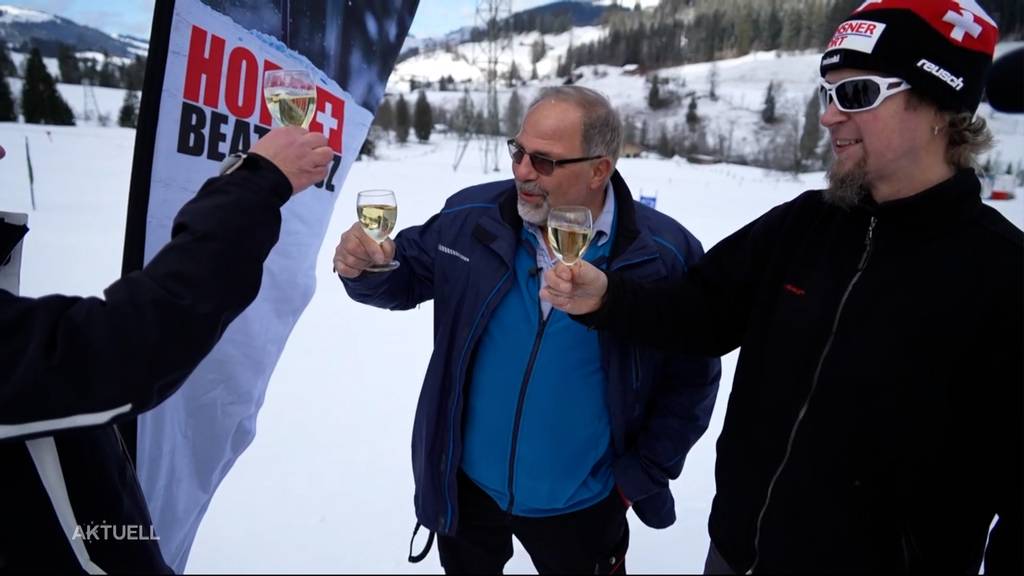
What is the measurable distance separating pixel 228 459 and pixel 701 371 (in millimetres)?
1849

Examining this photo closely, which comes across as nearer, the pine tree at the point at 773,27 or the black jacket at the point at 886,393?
the black jacket at the point at 886,393

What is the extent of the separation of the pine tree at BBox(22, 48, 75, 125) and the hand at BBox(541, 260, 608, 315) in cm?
1876

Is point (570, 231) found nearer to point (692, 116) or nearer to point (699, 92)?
point (692, 116)

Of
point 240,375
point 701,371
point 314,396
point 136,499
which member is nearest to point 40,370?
point 136,499

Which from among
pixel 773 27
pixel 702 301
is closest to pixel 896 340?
pixel 702 301

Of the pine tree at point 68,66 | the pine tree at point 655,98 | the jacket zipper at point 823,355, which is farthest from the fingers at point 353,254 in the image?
the pine tree at point 655,98

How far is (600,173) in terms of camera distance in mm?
1941

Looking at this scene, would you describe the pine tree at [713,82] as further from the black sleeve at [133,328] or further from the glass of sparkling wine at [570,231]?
the black sleeve at [133,328]

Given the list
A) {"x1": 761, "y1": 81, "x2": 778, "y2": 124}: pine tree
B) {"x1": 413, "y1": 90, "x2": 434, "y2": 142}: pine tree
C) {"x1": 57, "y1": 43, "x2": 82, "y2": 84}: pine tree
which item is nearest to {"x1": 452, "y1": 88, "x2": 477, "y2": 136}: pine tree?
{"x1": 413, "y1": 90, "x2": 434, "y2": 142}: pine tree

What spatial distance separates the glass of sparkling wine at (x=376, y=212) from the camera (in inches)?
63.7

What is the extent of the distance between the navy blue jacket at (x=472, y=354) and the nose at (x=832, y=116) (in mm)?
586

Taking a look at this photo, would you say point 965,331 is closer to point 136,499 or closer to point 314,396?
point 136,499

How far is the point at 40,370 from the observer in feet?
2.78

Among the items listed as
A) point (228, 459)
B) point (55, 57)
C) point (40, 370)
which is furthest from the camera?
point (55, 57)
